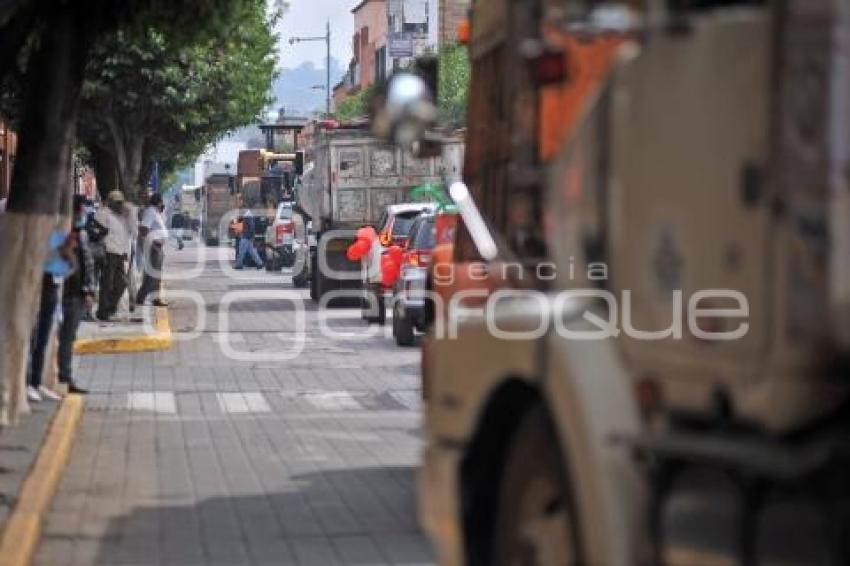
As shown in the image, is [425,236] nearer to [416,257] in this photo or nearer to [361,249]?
[416,257]

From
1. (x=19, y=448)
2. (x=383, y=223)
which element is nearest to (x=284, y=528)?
(x=19, y=448)

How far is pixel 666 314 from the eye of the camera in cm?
504

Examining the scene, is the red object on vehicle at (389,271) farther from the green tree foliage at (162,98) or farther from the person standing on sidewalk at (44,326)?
the person standing on sidewalk at (44,326)

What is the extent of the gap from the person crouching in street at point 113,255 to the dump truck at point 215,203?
206ft

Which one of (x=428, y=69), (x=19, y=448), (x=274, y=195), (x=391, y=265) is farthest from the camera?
(x=274, y=195)

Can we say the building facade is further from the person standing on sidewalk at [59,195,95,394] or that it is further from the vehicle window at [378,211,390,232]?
the person standing on sidewalk at [59,195,95,394]

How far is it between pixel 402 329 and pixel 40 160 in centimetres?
1280

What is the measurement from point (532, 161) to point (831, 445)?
2.17 meters

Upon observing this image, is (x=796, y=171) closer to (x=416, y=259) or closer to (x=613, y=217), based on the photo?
(x=613, y=217)

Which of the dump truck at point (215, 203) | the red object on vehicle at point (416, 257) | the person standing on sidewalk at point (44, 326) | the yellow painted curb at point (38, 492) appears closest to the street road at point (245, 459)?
the yellow painted curb at point (38, 492)

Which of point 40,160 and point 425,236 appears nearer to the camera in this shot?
point 40,160

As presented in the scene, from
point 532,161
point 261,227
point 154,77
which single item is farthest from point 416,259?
point 261,227

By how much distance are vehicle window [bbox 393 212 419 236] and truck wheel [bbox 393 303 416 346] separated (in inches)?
164

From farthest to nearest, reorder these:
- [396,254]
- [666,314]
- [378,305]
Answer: [378,305]
[396,254]
[666,314]
